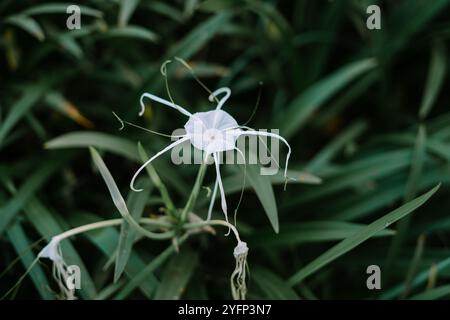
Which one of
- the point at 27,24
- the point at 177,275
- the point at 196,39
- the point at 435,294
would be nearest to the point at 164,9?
the point at 196,39

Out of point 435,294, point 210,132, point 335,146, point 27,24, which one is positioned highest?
point 27,24

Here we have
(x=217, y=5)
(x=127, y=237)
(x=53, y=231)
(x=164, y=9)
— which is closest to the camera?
(x=127, y=237)

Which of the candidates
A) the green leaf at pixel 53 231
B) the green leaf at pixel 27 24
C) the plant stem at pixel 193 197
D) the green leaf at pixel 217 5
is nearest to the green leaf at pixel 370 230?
the plant stem at pixel 193 197

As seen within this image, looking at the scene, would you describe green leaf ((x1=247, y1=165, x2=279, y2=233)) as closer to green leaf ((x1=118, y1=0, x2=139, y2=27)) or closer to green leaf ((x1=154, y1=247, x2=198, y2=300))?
green leaf ((x1=154, y1=247, x2=198, y2=300))

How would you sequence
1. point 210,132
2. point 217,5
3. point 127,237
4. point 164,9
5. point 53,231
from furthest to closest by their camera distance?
1. point 164,9
2. point 217,5
3. point 53,231
4. point 127,237
5. point 210,132

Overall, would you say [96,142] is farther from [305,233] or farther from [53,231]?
[305,233]

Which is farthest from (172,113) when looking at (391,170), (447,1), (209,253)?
(447,1)
